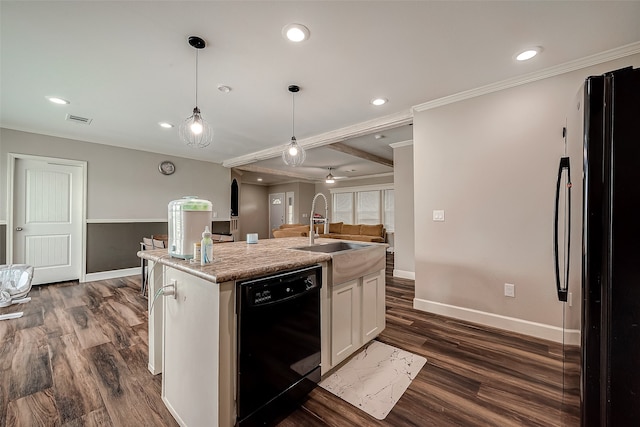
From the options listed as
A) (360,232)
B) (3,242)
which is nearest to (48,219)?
(3,242)

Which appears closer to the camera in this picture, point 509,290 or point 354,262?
point 354,262

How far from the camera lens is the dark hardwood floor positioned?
142 centimetres

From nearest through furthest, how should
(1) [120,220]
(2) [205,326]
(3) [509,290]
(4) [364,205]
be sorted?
(2) [205,326] → (3) [509,290] → (1) [120,220] → (4) [364,205]

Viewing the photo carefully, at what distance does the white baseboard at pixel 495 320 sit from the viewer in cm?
226

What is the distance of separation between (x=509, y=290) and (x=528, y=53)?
81.1 inches

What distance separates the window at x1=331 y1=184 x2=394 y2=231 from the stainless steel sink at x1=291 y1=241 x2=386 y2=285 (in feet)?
20.0

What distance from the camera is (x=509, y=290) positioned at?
8.01ft

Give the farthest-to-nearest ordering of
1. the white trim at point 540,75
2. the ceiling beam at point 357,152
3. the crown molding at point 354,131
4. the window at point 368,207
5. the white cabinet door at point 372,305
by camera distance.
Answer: the window at point 368,207 < the ceiling beam at point 357,152 < the crown molding at point 354,131 < the white cabinet door at point 372,305 < the white trim at point 540,75

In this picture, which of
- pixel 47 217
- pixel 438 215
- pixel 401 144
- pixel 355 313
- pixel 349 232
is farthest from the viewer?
pixel 349 232

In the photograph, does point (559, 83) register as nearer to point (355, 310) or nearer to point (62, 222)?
point (355, 310)

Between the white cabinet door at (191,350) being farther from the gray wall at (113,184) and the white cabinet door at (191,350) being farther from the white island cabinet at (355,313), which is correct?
the gray wall at (113,184)

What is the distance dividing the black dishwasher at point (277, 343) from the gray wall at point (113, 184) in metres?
4.82

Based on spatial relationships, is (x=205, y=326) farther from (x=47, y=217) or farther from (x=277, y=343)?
(x=47, y=217)

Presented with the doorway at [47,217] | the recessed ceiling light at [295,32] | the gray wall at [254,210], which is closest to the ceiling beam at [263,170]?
the gray wall at [254,210]
